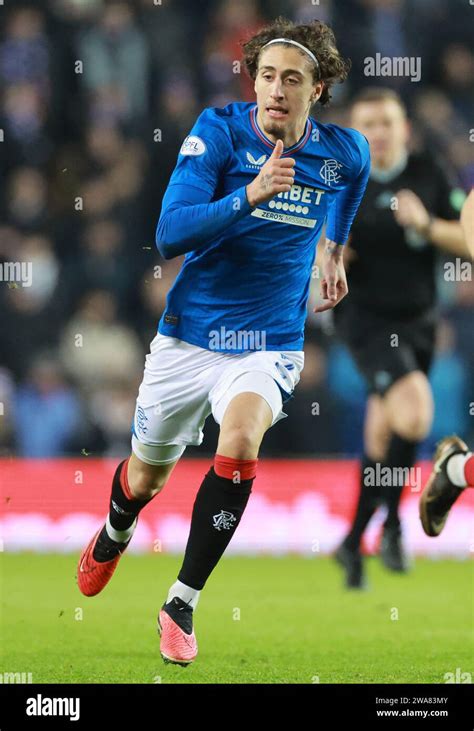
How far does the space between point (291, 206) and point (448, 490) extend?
5.82 feet

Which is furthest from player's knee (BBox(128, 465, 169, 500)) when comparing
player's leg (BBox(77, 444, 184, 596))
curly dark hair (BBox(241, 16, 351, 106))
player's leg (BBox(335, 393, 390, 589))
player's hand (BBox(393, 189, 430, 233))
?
player's hand (BBox(393, 189, 430, 233))

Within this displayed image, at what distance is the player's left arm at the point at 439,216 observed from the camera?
7605 mm

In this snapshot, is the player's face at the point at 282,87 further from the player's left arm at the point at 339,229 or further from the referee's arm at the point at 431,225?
the referee's arm at the point at 431,225

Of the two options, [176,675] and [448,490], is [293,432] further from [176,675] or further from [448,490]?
[176,675]

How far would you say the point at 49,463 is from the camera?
944cm

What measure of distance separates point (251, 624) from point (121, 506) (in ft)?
3.54

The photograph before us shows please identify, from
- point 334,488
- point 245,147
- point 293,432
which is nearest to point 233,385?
point 245,147

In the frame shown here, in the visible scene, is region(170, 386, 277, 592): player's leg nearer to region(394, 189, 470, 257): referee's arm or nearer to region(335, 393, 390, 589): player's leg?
region(335, 393, 390, 589): player's leg

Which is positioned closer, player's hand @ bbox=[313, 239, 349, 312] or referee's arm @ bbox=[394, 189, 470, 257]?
player's hand @ bbox=[313, 239, 349, 312]

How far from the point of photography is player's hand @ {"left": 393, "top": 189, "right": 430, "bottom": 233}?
7523 millimetres

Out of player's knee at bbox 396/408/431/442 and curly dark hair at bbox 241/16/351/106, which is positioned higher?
curly dark hair at bbox 241/16/351/106

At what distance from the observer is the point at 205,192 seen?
464cm

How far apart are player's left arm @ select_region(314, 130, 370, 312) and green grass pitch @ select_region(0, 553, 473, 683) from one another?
1.46 meters

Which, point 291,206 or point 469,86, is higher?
point 469,86
